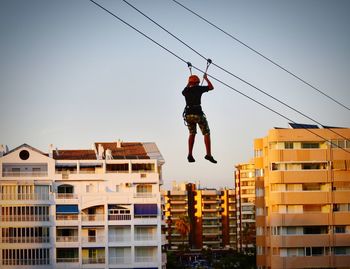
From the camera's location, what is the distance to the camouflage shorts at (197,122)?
21859mm

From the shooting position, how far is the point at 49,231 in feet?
269

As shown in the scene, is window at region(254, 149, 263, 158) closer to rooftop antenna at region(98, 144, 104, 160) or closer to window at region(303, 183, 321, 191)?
window at region(303, 183, 321, 191)

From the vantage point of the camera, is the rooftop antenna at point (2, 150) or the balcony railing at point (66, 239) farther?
the rooftop antenna at point (2, 150)

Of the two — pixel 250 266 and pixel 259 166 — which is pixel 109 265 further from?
pixel 250 266

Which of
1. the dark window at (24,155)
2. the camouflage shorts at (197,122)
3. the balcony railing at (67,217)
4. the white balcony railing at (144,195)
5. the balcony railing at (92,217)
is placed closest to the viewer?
the camouflage shorts at (197,122)

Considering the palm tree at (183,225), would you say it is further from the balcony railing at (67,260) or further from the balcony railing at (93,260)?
the balcony railing at (67,260)

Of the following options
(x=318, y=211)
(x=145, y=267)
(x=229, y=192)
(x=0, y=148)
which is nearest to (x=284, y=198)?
(x=318, y=211)

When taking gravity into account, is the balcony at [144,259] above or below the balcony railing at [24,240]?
below

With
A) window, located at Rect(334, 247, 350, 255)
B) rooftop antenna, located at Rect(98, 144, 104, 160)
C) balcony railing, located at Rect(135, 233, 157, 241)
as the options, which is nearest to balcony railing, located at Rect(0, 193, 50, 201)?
rooftop antenna, located at Rect(98, 144, 104, 160)

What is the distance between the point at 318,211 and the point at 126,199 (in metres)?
20.3

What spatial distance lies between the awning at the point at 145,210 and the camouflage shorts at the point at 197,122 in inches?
2406

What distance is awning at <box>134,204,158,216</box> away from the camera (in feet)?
272

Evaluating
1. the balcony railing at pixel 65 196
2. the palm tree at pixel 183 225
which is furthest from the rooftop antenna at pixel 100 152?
the palm tree at pixel 183 225

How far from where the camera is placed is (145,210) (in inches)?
3270
